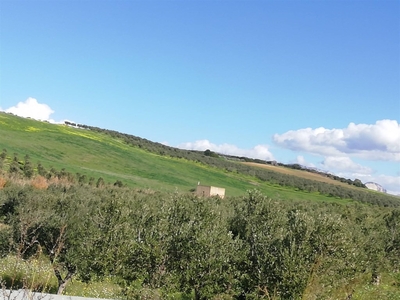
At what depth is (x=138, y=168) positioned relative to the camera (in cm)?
10456

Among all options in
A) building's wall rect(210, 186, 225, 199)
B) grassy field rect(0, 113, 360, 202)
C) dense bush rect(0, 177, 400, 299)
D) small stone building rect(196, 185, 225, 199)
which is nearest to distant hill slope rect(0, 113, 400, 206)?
grassy field rect(0, 113, 360, 202)

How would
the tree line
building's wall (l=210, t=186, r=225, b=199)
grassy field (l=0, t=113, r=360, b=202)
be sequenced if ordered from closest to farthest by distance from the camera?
1. the tree line
2. building's wall (l=210, t=186, r=225, b=199)
3. grassy field (l=0, t=113, r=360, b=202)

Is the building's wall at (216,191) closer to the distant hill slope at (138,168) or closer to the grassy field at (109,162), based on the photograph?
the distant hill slope at (138,168)

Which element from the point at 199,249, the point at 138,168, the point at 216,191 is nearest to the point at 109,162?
the point at 138,168

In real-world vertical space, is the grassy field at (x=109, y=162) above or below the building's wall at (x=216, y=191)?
above

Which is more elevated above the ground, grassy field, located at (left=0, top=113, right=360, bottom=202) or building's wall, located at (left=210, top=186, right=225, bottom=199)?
grassy field, located at (left=0, top=113, right=360, bottom=202)

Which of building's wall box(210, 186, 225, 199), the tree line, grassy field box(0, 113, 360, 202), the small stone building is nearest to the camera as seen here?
the tree line

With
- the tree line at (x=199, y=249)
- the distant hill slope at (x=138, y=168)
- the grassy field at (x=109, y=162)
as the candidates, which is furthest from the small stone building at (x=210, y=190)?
the tree line at (x=199, y=249)

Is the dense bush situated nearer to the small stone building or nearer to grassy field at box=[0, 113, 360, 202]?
the small stone building

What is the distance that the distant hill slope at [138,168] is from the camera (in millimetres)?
89875

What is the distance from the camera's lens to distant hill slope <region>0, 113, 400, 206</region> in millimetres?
89875

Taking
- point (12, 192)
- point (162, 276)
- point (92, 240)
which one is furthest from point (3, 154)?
point (162, 276)

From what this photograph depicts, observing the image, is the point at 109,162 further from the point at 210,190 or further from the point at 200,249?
the point at 200,249

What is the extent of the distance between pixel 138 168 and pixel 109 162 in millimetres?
7373
